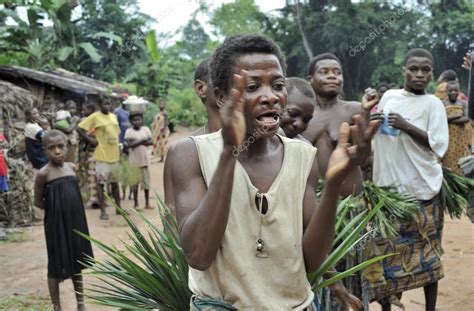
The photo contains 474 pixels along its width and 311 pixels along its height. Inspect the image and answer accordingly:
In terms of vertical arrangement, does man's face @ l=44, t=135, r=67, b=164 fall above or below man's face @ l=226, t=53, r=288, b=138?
below

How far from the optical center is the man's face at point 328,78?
12.6 feet

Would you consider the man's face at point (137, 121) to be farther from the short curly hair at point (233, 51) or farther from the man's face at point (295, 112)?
the short curly hair at point (233, 51)

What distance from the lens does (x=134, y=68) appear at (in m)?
25.4

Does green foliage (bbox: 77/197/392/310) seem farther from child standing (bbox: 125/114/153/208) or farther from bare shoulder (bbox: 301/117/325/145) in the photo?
child standing (bbox: 125/114/153/208)

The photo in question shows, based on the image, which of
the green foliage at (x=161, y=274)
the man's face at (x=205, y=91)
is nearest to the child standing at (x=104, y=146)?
the man's face at (x=205, y=91)

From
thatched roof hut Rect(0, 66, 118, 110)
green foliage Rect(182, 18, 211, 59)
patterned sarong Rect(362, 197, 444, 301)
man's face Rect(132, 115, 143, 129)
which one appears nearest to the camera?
patterned sarong Rect(362, 197, 444, 301)

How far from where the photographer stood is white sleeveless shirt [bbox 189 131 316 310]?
1716 mm

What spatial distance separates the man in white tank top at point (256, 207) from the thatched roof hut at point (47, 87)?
10833mm

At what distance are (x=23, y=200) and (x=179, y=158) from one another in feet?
22.5

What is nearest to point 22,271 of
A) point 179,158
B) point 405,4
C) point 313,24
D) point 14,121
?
point 14,121

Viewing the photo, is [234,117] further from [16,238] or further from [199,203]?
[16,238]

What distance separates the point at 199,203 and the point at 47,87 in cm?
1140

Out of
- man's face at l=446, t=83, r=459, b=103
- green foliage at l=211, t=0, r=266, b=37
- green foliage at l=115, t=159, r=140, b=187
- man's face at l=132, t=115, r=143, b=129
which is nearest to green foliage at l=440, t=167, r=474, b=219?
man's face at l=446, t=83, r=459, b=103

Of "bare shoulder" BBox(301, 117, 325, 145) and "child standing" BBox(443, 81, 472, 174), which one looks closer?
"bare shoulder" BBox(301, 117, 325, 145)
